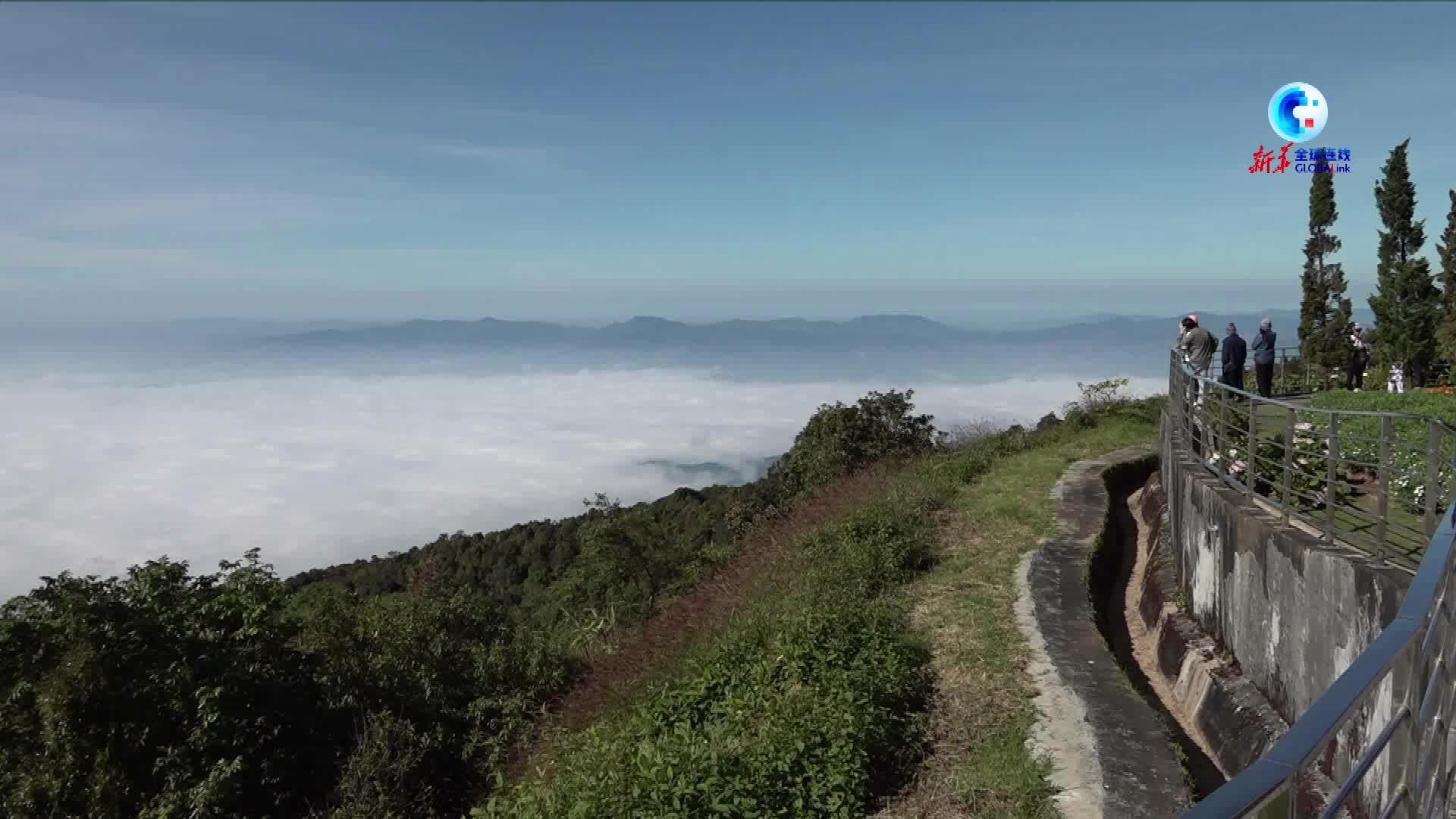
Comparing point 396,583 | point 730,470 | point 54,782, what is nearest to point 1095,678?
point 54,782

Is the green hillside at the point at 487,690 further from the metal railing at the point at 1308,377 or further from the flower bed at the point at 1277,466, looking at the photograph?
the metal railing at the point at 1308,377

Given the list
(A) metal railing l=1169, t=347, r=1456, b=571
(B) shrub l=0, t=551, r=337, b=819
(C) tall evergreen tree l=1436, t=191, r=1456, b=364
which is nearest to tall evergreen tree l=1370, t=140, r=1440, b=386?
(C) tall evergreen tree l=1436, t=191, r=1456, b=364

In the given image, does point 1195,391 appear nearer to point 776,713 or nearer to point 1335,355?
point 776,713

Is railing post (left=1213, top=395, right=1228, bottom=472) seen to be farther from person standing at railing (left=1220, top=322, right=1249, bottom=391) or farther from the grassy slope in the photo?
person standing at railing (left=1220, top=322, right=1249, bottom=391)

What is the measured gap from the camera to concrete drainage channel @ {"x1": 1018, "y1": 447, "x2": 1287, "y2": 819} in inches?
221

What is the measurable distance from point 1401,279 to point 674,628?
26.4 metres

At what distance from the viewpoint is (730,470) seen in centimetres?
18988

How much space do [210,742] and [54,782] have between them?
1468 millimetres

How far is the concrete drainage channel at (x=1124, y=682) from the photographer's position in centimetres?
561

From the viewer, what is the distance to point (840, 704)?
6.23 metres

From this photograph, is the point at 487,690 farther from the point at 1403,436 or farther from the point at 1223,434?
the point at 1403,436

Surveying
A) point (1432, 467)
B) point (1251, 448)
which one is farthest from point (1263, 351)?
point (1432, 467)

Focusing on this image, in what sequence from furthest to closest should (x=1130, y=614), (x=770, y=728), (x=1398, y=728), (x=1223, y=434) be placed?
(x=1130, y=614)
(x=1223, y=434)
(x=770, y=728)
(x=1398, y=728)

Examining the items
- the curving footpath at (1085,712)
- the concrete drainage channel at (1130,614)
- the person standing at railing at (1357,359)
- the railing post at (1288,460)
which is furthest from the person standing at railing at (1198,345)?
the person standing at railing at (1357,359)
